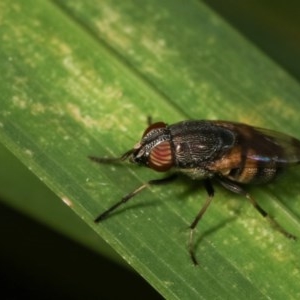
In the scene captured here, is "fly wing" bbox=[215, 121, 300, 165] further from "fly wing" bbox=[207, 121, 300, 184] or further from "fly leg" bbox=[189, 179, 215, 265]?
"fly leg" bbox=[189, 179, 215, 265]

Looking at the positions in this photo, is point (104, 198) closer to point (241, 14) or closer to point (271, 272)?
point (271, 272)

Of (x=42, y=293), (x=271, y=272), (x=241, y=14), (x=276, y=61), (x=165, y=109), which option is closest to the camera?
(x=271, y=272)

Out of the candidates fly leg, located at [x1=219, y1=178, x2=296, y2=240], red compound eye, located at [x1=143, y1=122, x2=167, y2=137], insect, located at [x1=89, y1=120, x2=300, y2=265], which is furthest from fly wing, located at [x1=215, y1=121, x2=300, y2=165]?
red compound eye, located at [x1=143, y1=122, x2=167, y2=137]

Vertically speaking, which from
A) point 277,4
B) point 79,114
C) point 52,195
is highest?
point 277,4

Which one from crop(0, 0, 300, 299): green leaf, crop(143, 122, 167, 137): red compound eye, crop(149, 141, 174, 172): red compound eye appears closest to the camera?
crop(0, 0, 300, 299): green leaf

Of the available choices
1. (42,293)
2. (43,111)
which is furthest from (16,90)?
(42,293)

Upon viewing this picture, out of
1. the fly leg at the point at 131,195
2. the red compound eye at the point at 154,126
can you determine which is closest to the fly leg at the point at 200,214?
the fly leg at the point at 131,195

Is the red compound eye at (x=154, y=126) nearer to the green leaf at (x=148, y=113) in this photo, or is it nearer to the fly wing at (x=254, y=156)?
the green leaf at (x=148, y=113)

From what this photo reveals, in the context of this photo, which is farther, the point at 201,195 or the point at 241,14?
the point at 241,14
